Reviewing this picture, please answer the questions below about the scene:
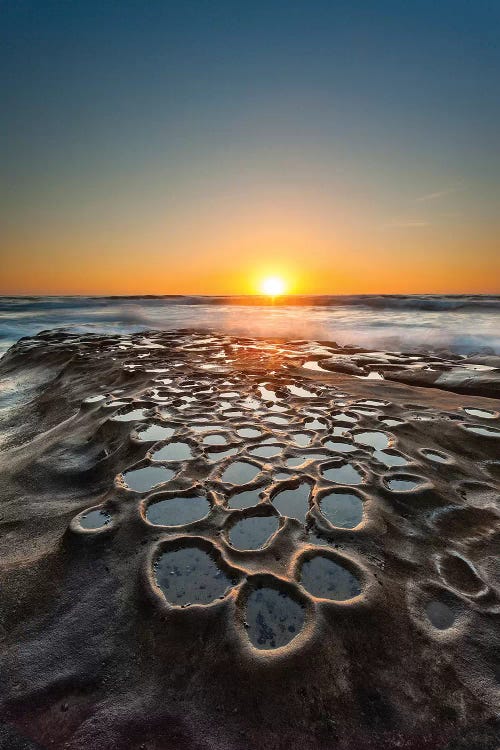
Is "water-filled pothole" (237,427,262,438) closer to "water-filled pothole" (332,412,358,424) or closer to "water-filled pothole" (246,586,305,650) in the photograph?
"water-filled pothole" (332,412,358,424)

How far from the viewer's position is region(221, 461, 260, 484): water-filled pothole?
2764 millimetres

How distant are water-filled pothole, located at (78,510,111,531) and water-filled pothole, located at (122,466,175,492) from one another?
0.91 feet

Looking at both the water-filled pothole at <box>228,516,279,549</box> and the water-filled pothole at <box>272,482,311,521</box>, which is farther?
the water-filled pothole at <box>272,482,311,521</box>

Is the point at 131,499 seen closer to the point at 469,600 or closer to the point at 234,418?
the point at 234,418

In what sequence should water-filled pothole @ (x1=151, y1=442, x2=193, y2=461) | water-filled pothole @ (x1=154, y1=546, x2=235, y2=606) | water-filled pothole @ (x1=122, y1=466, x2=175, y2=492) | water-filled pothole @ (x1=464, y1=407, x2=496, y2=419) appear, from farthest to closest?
water-filled pothole @ (x1=464, y1=407, x2=496, y2=419) → water-filled pothole @ (x1=151, y1=442, x2=193, y2=461) → water-filled pothole @ (x1=122, y1=466, x2=175, y2=492) → water-filled pothole @ (x1=154, y1=546, x2=235, y2=606)

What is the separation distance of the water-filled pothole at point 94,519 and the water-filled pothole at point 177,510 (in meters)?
0.25

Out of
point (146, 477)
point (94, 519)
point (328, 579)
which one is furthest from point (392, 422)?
point (94, 519)

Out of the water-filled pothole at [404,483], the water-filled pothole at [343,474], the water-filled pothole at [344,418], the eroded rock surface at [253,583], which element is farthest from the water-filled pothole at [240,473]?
the water-filled pothole at [344,418]

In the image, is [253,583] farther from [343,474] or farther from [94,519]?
[343,474]

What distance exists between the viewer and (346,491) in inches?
104

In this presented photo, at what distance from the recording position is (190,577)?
1929 millimetres

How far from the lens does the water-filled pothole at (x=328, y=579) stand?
1.83 metres

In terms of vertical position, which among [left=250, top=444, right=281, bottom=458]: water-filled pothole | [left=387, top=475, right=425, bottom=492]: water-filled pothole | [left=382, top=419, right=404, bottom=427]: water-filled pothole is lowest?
[left=387, top=475, right=425, bottom=492]: water-filled pothole

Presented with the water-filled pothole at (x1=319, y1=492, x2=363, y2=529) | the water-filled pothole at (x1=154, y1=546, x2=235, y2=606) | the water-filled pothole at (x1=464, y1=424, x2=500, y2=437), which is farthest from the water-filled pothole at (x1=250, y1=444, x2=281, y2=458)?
the water-filled pothole at (x1=464, y1=424, x2=500, y2=437)
